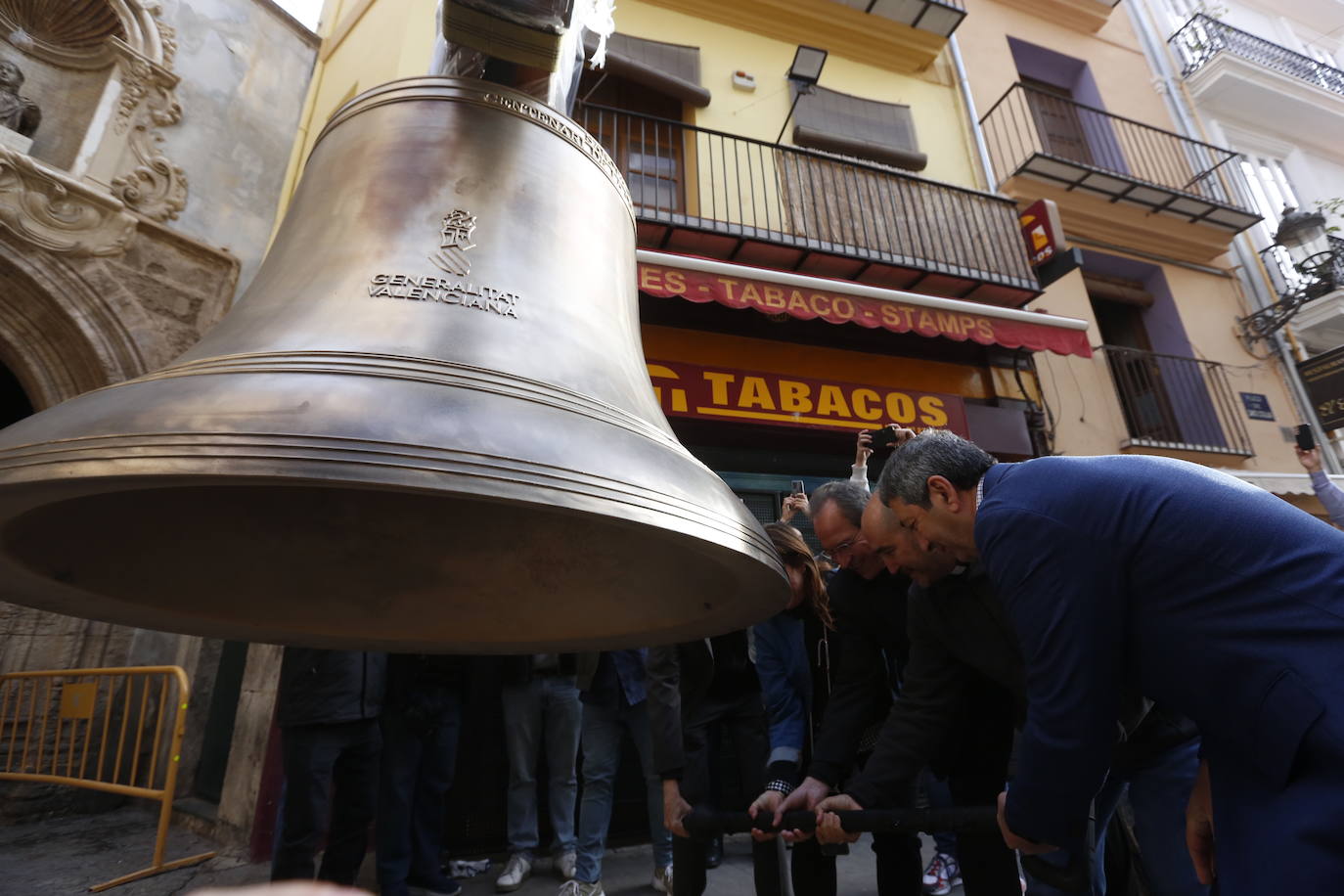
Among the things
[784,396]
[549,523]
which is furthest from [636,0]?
[549,523]

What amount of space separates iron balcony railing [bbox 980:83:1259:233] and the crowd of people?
16.9ft

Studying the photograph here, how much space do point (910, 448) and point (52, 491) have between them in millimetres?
1625

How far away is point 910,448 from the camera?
5.62ft

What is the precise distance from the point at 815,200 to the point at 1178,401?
4.83 meters

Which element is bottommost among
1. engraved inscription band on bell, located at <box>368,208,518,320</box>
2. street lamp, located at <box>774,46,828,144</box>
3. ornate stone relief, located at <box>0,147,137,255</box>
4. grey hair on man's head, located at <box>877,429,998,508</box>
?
grey hair on man's head, located at <box>877,429,998,508</box>

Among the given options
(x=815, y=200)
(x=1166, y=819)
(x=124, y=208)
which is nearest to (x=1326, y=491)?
(x=1166, y=819)

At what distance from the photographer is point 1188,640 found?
3.88 ft

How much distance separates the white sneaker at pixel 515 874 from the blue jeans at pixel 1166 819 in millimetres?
2322

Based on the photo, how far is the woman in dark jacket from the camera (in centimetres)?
225

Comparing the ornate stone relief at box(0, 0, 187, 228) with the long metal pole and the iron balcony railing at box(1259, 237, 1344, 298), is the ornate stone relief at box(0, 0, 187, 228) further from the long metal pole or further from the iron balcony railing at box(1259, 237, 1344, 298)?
the iron balcony railing at box(1259, 237, 1344, 298)

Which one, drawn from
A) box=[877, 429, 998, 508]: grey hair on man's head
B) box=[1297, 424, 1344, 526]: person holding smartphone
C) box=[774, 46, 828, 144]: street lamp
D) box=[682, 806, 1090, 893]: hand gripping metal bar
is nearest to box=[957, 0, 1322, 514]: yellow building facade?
box=[1297, 424, 1344, 526]: person holding smartphone

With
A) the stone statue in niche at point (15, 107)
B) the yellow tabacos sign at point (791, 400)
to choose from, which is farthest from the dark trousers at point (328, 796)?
the stone statue in niche at point (15, 107)

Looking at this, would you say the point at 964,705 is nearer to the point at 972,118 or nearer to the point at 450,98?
the point at 450,98

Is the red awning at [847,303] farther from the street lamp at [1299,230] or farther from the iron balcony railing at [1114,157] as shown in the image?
the street lamp at [1299,230]
